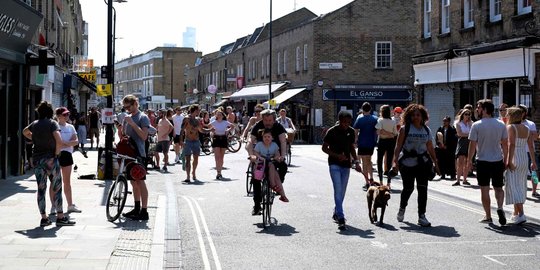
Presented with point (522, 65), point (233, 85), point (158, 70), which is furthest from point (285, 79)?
point (158, 70)

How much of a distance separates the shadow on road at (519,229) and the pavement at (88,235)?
1.43 feet

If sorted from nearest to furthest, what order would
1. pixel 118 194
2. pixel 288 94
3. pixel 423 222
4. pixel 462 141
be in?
pixel 423 222 → pixel 118 194 → pixel 462 141 → pixel 288 94

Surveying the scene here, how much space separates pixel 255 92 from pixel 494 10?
3550 centimetres

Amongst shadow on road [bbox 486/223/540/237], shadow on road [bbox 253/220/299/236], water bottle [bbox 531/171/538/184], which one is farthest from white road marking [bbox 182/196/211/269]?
water bottle [bbox 531/171/538/184]

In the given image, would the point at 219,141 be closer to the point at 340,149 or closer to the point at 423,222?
the point at 340,149

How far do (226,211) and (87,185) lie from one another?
4.76 m

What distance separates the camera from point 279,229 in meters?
10.5

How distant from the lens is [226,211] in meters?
12.3

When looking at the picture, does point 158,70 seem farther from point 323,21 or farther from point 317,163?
point 317,163

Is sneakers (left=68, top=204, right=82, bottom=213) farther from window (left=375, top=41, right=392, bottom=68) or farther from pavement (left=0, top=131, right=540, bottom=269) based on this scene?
window (left=375, top=41, right=392, bottom=68)

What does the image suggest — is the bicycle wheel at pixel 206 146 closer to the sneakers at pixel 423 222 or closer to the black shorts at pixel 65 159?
the black shorts at pixel 65 159

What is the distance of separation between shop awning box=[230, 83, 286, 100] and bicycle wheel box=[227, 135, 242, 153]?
1856 cm

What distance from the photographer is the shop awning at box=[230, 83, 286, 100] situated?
51834 mm

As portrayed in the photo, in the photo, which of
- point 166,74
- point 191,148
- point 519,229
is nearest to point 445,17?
point 191,148
